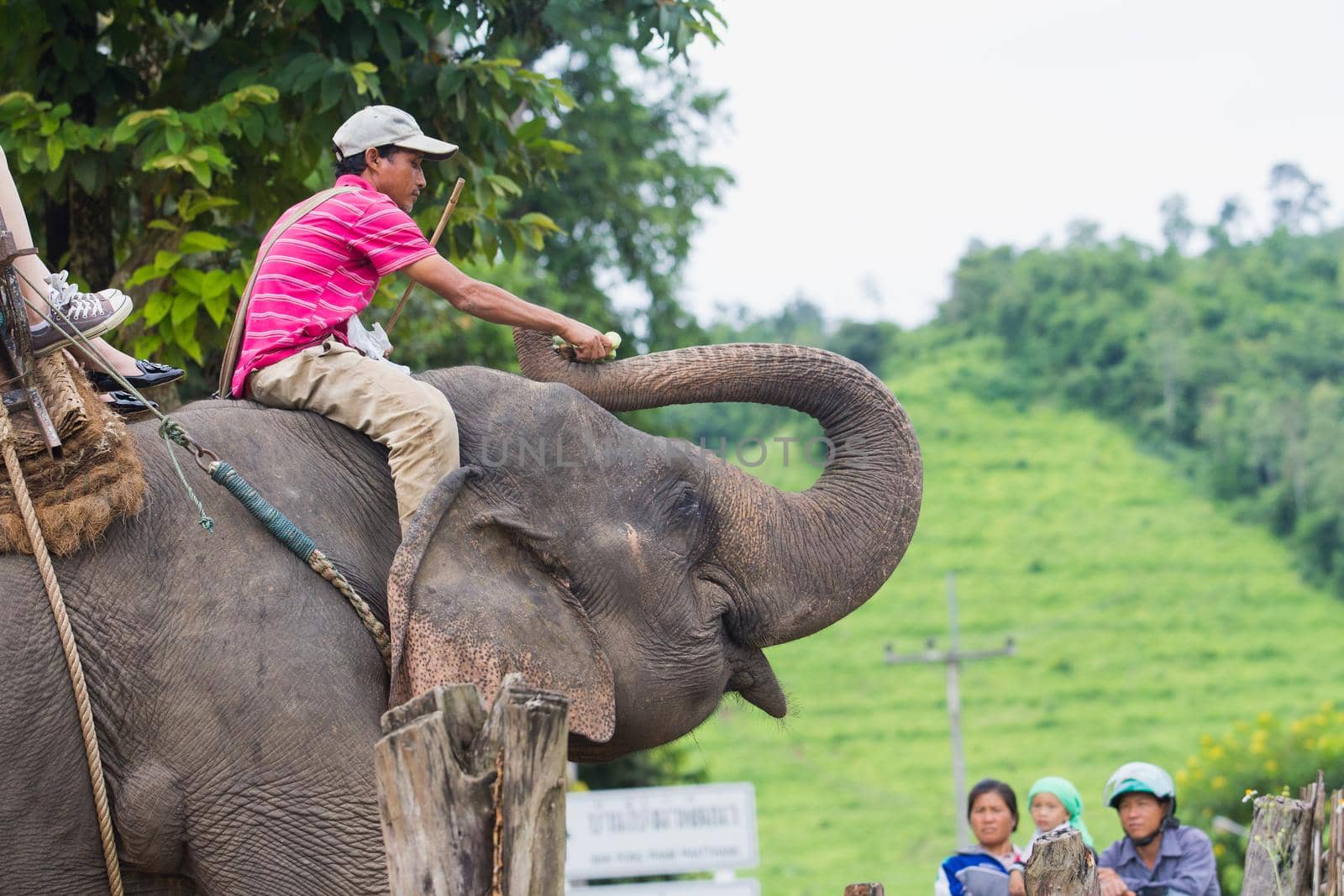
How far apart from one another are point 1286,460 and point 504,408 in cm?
A: 6385

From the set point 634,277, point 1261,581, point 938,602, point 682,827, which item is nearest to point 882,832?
point 938,602

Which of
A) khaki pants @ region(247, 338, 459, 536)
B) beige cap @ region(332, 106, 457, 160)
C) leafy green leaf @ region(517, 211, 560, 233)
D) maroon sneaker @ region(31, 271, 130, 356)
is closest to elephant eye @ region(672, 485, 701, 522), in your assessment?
khaki pants @ region(247, 338, 459, 536)

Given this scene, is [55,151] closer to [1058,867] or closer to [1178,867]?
[1058,867]

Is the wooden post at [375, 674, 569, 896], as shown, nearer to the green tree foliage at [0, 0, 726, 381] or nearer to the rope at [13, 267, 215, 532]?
the rope at [13, 267, 215, 532]

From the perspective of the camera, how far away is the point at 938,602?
61250 millimetres

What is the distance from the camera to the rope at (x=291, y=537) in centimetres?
356

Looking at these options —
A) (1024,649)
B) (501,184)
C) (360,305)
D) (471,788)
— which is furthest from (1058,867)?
(1024,649)

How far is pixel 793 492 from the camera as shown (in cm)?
423

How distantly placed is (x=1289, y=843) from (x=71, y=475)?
3488 millimetres

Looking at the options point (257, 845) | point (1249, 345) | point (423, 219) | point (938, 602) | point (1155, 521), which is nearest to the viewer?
point (257, 845)

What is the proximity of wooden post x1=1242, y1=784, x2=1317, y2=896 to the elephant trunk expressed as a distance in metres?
1.58

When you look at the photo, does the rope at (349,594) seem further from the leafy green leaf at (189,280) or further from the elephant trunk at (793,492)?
the leafy green leaf at (189,280)

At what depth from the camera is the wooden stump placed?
4980mm

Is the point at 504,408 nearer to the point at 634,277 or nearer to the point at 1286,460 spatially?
the point at 634,277
